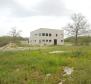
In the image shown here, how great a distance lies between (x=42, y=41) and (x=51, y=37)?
3.63 metres

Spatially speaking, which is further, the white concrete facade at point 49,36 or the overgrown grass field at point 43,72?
the white concrete facade at point 49,36

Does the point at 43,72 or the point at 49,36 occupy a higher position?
the point at 49,36

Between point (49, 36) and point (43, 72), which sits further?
point (49, 36)

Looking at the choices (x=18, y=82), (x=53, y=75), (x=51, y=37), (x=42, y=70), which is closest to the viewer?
(x=18, y=82)

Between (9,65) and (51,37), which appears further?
(51,37)

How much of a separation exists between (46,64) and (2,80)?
542 cm

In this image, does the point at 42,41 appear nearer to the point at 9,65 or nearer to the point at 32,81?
the point at 9,65

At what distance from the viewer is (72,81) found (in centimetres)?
1249

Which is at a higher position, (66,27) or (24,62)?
(66,27)

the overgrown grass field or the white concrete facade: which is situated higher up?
the white concrete facade

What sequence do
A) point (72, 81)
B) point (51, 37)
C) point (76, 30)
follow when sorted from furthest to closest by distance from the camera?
point (51, 37) < point (76, 30) < point (72, 81)

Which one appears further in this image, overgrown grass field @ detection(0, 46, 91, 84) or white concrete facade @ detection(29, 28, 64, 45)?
white concrete facade @ detection(29, 28, 64, 45)

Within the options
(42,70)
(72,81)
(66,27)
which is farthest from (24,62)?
(66,27)

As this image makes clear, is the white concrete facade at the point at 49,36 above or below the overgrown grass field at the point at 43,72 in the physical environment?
above
